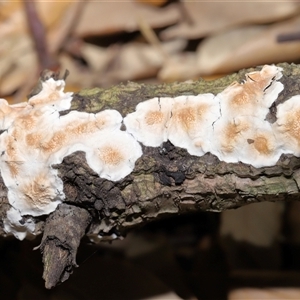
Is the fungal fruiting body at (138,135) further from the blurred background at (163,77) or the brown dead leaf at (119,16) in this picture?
the brown dead leaf at (119,16)

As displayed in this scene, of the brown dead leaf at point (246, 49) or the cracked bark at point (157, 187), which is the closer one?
the cracked bark at point (157, 187)

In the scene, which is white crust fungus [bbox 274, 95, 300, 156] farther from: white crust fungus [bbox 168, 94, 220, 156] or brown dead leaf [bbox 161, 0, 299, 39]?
brown dead leaf [bbox 161, 0, 299, 39]

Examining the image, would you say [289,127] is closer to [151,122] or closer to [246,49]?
[151,122]

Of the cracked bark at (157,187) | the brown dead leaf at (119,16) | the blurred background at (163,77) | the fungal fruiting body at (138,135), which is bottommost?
the blurred background at (163,77)

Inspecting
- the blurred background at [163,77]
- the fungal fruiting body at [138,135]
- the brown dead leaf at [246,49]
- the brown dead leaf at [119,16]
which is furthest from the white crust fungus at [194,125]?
the brown dead leaf at [119,16]

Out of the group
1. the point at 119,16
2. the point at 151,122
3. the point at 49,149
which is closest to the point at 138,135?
the point at 151,122

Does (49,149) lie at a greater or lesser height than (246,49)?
greater

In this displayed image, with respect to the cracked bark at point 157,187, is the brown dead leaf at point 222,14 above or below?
below
